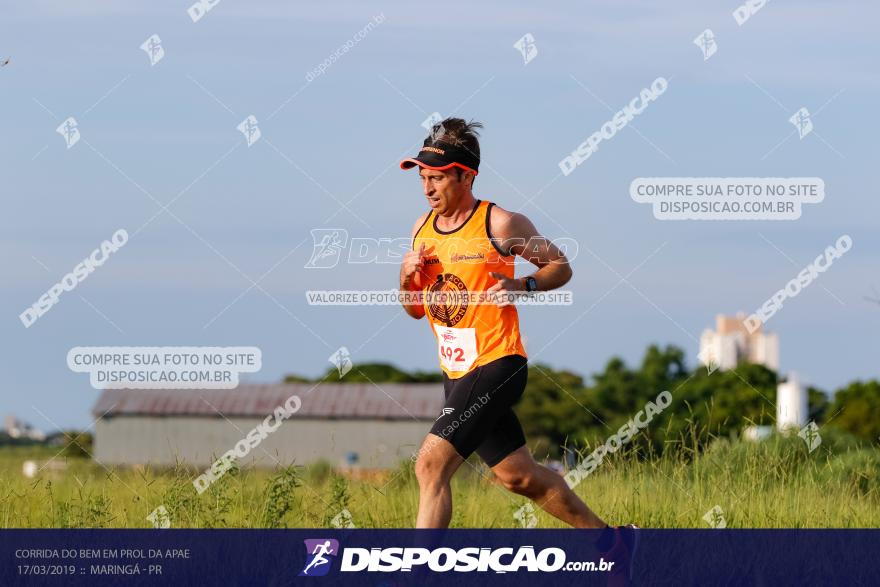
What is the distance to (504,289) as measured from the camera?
23.5 feet

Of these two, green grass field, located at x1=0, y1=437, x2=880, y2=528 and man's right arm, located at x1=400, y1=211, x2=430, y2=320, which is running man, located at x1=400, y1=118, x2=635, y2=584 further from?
green grass field, located at x1=0, y1=437, x2=880, y2=528

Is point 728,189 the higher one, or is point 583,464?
point 728,189

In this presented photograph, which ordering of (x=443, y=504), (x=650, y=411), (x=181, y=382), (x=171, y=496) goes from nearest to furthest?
(x=443, y=504) < (x=171, y=496) < (x=650, y=411) < (x=181, y=382)

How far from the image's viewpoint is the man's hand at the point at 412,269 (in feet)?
24.2

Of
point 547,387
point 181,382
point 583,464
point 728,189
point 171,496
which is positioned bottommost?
point 171,496

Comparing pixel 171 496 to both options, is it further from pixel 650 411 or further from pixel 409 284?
pixel 650 411

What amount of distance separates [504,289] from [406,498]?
10.3ft

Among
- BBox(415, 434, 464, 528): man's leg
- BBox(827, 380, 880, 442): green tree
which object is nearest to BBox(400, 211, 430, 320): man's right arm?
BBox(415, 434, 464, 528): man's leg

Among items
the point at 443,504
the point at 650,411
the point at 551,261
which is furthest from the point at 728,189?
the point at 443,504

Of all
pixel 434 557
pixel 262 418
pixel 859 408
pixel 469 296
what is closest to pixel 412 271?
pixel 469 296

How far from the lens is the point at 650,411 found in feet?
30.7

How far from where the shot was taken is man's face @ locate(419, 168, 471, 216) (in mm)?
7457

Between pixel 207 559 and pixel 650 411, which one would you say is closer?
pixel 207 559

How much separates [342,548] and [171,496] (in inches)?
64.7
